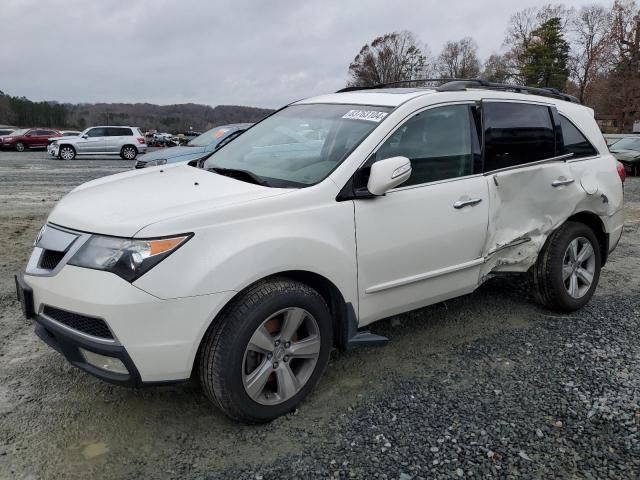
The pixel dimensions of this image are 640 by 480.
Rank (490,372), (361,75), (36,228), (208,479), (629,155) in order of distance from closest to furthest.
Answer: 1. (208,479)
2. (490,372)
3. (36,228)
4. (629,155)
5. (361,75)

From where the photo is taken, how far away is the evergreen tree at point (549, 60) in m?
56.5

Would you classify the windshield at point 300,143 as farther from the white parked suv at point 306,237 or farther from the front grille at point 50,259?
the front grille at point 50,259

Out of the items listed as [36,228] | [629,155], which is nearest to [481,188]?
[36,228]

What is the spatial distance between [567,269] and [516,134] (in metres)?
1.23

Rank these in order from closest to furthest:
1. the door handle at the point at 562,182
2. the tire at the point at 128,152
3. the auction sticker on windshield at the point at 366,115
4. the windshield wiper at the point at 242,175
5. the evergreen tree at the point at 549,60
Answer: the windshield wiper at the point at 242,175
the auction sticker on windshield at the point at 366,115
the door handle at the point at 562,182
the tire at the point at 128,152
the evergreen tree at the point at 549,60

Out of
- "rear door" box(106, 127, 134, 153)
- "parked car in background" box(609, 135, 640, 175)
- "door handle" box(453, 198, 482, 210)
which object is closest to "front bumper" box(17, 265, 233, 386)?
"door handle" box(453, 198, 482, 210)

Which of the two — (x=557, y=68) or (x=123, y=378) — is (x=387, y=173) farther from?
(x=557, y=68)

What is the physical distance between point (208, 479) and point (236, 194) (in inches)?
55.7

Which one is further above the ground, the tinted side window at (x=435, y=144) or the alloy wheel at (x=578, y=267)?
the tinted side window at (x=435, y=144)

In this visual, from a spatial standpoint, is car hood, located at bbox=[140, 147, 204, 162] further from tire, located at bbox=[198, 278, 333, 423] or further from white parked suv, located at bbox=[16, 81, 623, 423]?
tire, located at bbox=[198, 278, 333, 423]

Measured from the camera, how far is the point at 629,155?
18.2 m

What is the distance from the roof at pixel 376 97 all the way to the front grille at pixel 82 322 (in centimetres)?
216

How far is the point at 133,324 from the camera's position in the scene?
241 cm

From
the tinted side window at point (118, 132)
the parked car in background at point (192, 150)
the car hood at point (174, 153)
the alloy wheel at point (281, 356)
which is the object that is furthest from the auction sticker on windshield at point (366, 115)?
the tinted side window at point (118, 132)
